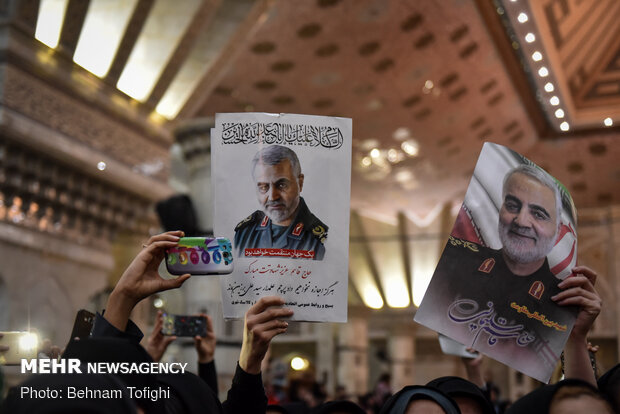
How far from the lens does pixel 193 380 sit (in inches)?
67.3

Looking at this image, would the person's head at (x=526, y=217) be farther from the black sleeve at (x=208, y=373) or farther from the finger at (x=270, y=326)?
the black sleeve at (x=208, y=373)

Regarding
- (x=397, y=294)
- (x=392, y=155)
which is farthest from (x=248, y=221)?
(x=397, y=294)

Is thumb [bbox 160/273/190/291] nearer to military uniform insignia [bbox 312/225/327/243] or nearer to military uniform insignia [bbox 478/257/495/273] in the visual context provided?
military uniform insignia [bbox 312/225/327/243]

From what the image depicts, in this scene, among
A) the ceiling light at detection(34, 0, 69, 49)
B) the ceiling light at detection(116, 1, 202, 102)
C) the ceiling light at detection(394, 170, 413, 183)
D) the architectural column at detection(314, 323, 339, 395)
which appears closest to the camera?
the ceiling light at detection(34, 0, 69, 49)

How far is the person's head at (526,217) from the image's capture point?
205 cm

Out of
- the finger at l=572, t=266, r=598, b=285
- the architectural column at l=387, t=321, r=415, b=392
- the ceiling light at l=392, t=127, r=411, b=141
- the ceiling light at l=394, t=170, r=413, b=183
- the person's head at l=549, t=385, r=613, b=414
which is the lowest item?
the architectural column at l=387, t=321, r=415, b=392

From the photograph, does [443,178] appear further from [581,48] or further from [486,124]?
[581,48]

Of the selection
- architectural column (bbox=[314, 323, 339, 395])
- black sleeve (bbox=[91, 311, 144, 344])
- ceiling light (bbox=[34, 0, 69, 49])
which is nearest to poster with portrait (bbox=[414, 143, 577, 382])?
black sleeve (bbox=[91, 311, 144, 344])

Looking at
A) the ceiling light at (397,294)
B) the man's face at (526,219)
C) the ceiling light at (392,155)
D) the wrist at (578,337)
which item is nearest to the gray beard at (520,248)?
the man's face at (526,219)

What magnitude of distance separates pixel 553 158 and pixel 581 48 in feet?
8.96

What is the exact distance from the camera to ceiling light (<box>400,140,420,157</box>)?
13.4 m

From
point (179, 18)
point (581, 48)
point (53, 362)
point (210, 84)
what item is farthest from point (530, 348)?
point (581, 48)

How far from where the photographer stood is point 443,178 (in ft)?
48.8

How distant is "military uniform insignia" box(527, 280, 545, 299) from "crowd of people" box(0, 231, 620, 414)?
0.17 feet
